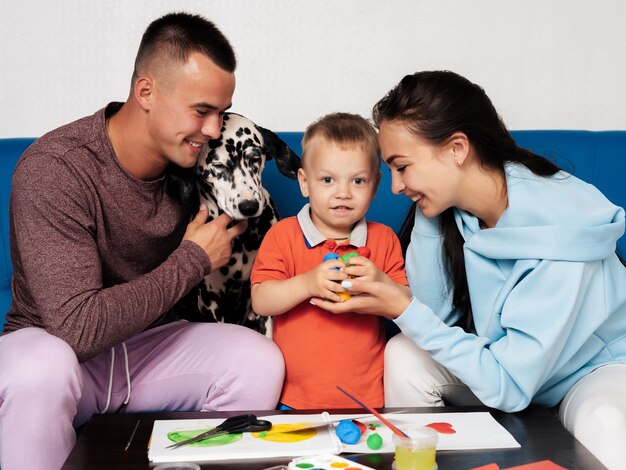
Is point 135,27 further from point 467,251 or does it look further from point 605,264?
point 605,264

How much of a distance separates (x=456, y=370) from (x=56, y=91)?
1.82m

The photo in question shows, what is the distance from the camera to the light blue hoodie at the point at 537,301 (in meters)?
1.77

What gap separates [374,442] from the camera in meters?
1.51

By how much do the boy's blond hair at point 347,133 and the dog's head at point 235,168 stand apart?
0.52ft

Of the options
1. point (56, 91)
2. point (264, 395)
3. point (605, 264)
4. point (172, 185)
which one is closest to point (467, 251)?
point (605, 264)

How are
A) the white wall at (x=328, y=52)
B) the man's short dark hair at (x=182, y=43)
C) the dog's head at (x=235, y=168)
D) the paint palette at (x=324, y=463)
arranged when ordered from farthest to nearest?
the white wall at (x=328, y=52)
the dog's head at (x=235, y=168)
the man's short dark hair at (x=182, y=43)
the paint palette at (x=324, y=463)

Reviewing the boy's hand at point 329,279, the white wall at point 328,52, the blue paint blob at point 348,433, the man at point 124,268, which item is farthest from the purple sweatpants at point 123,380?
the white wall at point 328,52

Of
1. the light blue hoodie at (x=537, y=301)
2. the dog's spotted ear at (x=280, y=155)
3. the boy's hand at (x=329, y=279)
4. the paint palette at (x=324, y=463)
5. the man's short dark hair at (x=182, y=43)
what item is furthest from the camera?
the dog's spotted ear at (x=280, y=155)

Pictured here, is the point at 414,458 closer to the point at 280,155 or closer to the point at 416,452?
the point at 416,452

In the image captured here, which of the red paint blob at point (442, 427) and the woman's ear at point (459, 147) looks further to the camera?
the woman's ear at point (459, 147)

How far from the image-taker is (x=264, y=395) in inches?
80.7

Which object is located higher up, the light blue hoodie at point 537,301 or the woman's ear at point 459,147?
the woman's ear at point 459,147

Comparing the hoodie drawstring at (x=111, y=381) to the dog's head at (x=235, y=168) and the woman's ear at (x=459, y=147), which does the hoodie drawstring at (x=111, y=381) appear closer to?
the dog's head at (x=235, y=168)

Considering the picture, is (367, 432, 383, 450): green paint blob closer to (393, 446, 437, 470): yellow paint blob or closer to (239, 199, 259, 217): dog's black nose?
(393, 446, 437, 470): yellow paint blob
